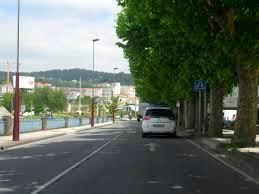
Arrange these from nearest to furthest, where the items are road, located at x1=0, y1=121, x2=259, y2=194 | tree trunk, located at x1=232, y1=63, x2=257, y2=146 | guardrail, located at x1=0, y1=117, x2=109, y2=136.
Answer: road, located at x1=0, y1=121, x2=259, y2=194, tree trunk, located at x1=232, y1=63, x2=257, y2=146, guardrail, located at x1=0, y1=117, x2=109, y2=136

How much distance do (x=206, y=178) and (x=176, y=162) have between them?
487 cm

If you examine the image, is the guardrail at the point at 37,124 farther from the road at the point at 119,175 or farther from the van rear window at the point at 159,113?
the road at the point at 119,175

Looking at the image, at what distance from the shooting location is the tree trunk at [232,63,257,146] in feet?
82.0

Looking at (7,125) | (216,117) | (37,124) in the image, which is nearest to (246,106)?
(216,117)

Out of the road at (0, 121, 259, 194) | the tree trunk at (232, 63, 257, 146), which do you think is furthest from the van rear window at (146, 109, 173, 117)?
the road at (0, 121, 259, 194)

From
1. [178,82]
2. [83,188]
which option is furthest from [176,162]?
[178,82]

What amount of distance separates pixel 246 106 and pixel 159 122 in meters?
13.5

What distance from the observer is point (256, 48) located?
18.6 meters

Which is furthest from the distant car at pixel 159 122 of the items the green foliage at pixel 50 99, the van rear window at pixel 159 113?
the green foliage at pixel 50 99

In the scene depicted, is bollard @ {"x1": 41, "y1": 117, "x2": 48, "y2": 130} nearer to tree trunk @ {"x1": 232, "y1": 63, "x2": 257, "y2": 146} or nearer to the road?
tree trunk @ {"x1": 232, "y1": 63, "x2": 257, "y2": 146}

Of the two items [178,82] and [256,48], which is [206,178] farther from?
[178,82]

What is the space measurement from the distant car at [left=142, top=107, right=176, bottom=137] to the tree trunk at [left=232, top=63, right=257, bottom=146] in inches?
516

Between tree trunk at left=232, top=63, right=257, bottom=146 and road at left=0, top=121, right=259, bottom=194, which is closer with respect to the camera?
road at left=0, top=121, right=259, bottom=194

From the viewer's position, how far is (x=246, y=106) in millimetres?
25109
